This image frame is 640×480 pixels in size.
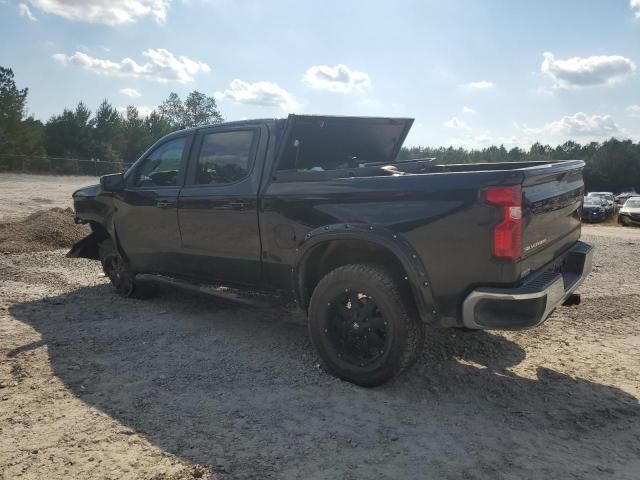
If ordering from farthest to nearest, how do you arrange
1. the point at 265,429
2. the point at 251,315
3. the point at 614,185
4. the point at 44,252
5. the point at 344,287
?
1. the point at 614,185
2. the point at 44,252
3. the point at 251,315
4. the point at 344,287
5. the point at 265,429

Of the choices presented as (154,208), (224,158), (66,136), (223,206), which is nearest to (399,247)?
(223,206)

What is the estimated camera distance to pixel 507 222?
304cm

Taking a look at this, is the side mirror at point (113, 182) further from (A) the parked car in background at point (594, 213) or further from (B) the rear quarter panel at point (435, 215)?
(A) the parked car in background at point (594, 213)

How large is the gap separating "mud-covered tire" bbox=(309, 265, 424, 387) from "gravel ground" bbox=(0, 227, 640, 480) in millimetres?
148

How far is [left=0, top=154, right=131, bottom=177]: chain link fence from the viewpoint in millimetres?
36125

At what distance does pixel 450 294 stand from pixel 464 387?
2.83ft

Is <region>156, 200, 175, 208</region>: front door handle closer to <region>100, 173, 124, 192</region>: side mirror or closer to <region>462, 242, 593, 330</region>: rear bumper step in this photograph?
<region>100, 173, 124, 192</region>: side mirror

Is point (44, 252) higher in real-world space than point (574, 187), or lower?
lower

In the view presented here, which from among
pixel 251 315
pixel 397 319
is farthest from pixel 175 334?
pixel 397 319

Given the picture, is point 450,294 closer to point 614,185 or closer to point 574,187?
point 574,187

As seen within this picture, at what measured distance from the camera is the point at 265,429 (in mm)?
3111

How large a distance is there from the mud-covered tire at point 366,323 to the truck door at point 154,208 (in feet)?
6.33

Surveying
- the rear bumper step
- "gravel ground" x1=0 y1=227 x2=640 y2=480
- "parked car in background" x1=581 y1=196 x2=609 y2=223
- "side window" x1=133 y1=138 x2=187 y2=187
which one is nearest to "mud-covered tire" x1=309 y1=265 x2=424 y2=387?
"gravel ground" x1=0 y1=227 x2=640 y2=480

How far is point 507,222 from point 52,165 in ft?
137
